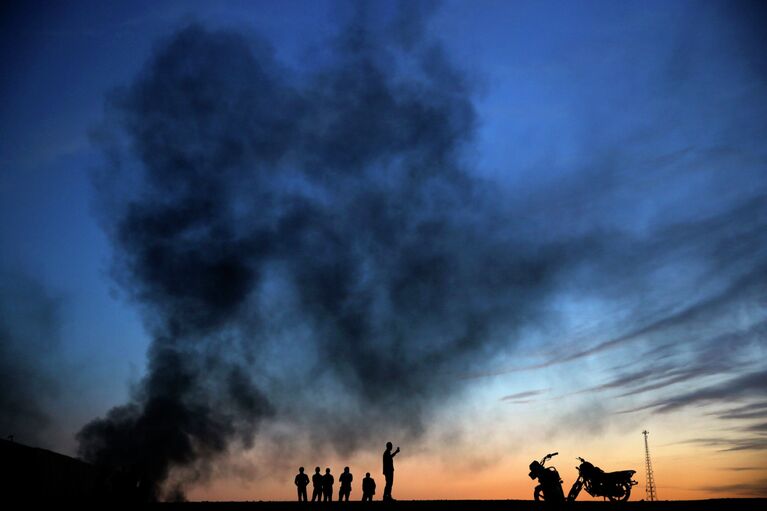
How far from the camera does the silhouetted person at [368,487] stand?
2364 cm

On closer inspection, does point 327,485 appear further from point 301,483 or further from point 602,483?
point 602,483

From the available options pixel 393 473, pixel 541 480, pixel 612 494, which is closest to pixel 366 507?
pixel 393 473

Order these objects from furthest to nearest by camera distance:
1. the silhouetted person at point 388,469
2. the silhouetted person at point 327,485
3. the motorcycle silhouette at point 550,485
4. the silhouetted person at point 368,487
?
the silhouetted person at point 327,485
the silhouetted person at point 368,487
the silhouetted person at point 388,469
the motorcycle silhouette at point 550,485

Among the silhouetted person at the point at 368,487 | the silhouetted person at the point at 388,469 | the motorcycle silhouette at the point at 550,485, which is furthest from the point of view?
the silhouetted person at the point at 368,487

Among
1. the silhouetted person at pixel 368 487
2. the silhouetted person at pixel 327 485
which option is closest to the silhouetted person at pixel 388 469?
the silhouetted person at pixel 368 487

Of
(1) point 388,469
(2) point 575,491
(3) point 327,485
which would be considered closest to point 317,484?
(3) point 327,485

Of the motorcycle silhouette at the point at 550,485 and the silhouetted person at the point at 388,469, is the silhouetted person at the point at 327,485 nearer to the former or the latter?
the silhouetted person at the point at 388,469

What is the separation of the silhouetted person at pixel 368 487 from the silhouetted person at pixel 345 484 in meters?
2.35

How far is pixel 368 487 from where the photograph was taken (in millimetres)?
23734

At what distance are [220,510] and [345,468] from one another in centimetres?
653

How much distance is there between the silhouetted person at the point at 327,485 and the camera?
26297 mm

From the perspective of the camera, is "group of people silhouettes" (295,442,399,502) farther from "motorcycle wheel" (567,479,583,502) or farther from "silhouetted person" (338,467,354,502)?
"motorcycle wheel" (567,479,583,502)

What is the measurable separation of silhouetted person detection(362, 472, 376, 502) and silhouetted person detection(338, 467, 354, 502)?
2.35 meters

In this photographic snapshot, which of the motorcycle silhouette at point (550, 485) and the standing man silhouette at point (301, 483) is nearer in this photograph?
the motorcycle silhouette at point (550, 485)
